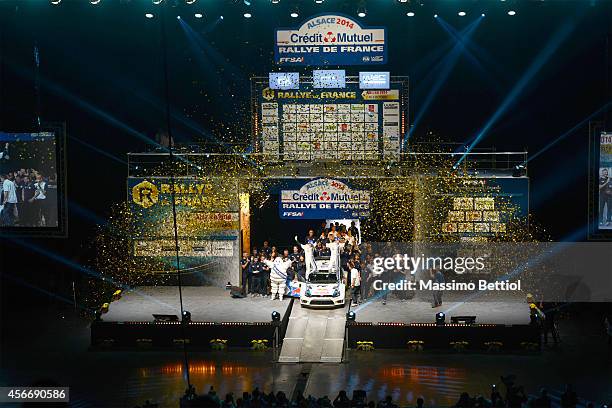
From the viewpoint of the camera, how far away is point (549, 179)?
26453 mm

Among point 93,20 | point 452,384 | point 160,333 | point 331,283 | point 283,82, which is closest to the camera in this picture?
point 452,384

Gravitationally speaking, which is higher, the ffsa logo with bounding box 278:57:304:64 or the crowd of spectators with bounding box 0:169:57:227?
the ffsa logo with bounding box 278:57:304:64

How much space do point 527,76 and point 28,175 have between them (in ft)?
46.4

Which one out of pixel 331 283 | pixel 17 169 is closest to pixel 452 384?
pixel 331 283

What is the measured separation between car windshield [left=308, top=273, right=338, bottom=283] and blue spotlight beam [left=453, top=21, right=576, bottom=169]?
533 centimetres

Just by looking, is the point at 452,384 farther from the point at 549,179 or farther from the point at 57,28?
the point at 57,28

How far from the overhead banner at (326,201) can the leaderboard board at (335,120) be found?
3.10ft

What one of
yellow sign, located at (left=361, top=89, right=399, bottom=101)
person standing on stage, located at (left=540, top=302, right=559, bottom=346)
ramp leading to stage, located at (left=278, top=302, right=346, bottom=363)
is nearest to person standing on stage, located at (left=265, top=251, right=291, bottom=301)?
ramp leading to stage, located at (left=278, top=302, right=346, bottom=363)

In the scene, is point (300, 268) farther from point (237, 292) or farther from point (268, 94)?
point (268, 94)

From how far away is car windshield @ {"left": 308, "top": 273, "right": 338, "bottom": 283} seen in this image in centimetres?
2328

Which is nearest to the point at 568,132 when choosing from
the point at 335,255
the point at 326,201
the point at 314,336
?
the point at 326,201

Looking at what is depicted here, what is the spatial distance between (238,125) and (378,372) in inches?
369

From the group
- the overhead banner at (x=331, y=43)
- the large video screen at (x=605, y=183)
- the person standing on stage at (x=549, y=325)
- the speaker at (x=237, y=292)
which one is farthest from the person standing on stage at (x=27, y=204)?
the large video screen at (x=605, y=183)

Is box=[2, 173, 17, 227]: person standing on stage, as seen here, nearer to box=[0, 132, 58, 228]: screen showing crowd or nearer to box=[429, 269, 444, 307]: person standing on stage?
box=[0, 132, 58, 228]: screen showing crowd
